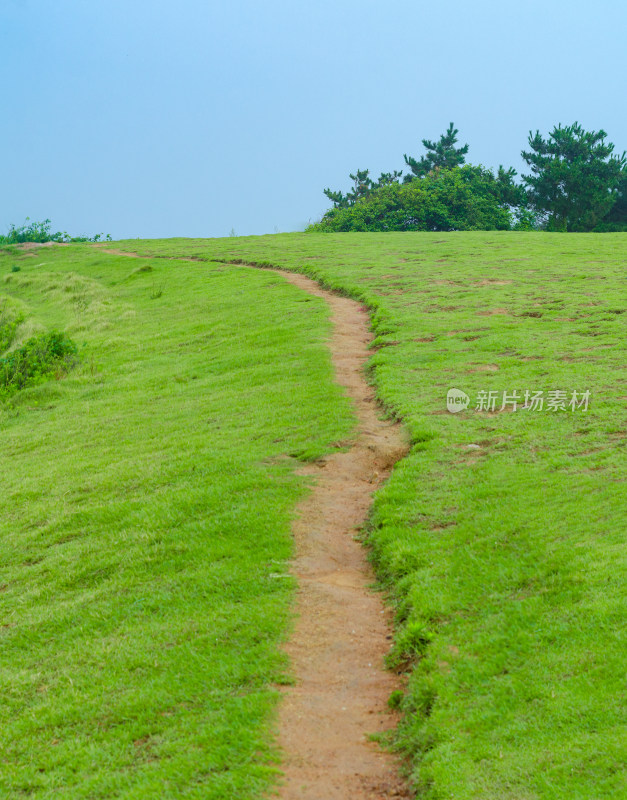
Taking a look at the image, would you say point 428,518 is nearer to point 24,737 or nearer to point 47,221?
point 24,737

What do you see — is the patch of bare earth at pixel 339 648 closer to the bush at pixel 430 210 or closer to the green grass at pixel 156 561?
the green grass at pixel 156 561

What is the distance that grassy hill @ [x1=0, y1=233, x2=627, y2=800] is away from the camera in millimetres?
5227

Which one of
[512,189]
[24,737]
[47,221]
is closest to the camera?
[24,737]

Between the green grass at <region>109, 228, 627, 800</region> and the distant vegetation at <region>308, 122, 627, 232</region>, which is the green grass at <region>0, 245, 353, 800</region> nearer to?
the green grass at <region>109, 228, 627, 800</region>

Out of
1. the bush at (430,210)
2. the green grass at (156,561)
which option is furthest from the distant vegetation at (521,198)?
the green grass at (156,561)

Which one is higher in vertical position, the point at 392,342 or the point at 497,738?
the point at 392,342

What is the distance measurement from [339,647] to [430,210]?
4017 cm

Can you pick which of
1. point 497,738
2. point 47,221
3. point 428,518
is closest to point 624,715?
point 497,738

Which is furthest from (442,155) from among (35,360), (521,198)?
(35,360)

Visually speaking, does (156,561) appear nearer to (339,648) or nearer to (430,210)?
(339,648)

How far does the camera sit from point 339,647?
6.48 m

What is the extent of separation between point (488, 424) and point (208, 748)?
19.9 ft

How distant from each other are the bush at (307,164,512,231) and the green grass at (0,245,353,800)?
91.9ft

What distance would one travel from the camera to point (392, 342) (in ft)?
49.7
